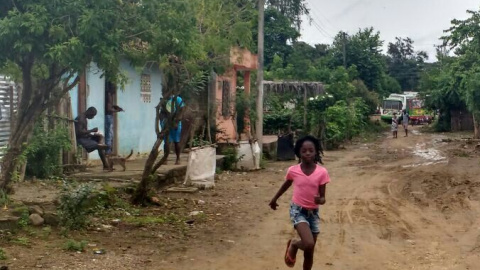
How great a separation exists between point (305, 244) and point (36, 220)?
3.61 meters

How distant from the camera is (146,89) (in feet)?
55.5

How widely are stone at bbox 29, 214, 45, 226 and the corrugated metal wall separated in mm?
2880

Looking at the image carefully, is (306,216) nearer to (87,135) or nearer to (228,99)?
(87,135)

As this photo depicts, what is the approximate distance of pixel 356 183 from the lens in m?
14.9

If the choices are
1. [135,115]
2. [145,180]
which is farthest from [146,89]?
[145,180]

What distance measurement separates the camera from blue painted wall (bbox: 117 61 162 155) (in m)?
15.5

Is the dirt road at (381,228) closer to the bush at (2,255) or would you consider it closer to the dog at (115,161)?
the bush at (2,255)

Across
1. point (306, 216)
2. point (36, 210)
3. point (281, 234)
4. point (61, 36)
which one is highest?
point (61, 36)

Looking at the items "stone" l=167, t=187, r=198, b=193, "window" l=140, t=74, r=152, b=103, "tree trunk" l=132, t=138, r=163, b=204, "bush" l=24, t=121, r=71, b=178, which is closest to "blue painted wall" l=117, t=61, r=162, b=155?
"window" l=140, t=74, r=152, b=103

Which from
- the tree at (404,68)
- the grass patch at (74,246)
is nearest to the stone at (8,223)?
the grass patch at (74,246)

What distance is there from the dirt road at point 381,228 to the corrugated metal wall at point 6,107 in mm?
3869

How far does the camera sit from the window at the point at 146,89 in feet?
54.4

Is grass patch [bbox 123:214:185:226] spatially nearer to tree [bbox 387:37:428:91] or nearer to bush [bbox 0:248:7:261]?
bush [bbox 0:248:7:261]

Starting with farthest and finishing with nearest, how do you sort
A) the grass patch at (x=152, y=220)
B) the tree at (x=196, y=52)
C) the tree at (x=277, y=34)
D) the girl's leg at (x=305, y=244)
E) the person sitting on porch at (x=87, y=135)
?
the tree at (x=277, y=34)
the person sitting on porch at (x=87, y=135)
the grass patch at (x=152, y=220)
the tree at (x=196, y=52)
the girl's leg at (x=305, y=244)
